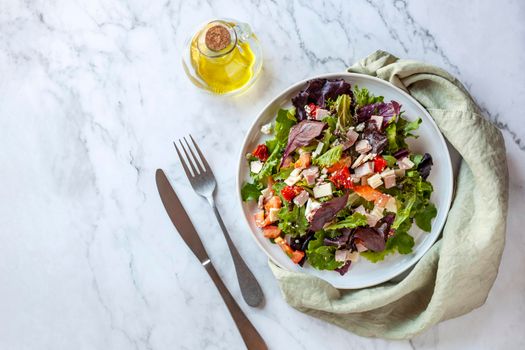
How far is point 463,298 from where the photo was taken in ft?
6.42

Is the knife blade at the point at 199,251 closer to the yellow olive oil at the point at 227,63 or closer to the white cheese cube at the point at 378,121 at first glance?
the yellow olive oil at the point at 227,63

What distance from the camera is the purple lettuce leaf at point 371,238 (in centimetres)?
193

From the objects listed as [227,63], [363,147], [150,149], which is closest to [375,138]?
[363,147]

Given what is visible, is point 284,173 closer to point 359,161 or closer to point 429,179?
point 359,161

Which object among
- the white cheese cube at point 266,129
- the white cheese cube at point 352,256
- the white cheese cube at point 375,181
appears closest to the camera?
the white cheese cube at point 375,181

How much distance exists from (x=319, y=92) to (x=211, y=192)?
522 millimetres

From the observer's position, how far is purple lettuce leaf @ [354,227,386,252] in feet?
6.34

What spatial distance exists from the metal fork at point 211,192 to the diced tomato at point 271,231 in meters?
0.15

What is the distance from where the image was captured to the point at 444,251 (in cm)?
192

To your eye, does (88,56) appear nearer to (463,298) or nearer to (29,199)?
(29,199)

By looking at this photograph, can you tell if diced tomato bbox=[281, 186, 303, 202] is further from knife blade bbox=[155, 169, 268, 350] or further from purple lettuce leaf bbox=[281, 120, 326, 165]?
knife blade bbox=[155, 169, 268, 350]

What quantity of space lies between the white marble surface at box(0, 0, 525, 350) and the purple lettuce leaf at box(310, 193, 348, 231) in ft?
1.10

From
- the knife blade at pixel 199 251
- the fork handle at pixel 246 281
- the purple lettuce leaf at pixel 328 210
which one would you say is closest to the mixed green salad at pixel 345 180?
the purple lettuce leaf at pixel 328 210

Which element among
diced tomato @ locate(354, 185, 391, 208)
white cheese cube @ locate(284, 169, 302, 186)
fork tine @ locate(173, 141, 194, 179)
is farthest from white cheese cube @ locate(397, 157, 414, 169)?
fork tine @ locate(173, 141, 194, 179)
